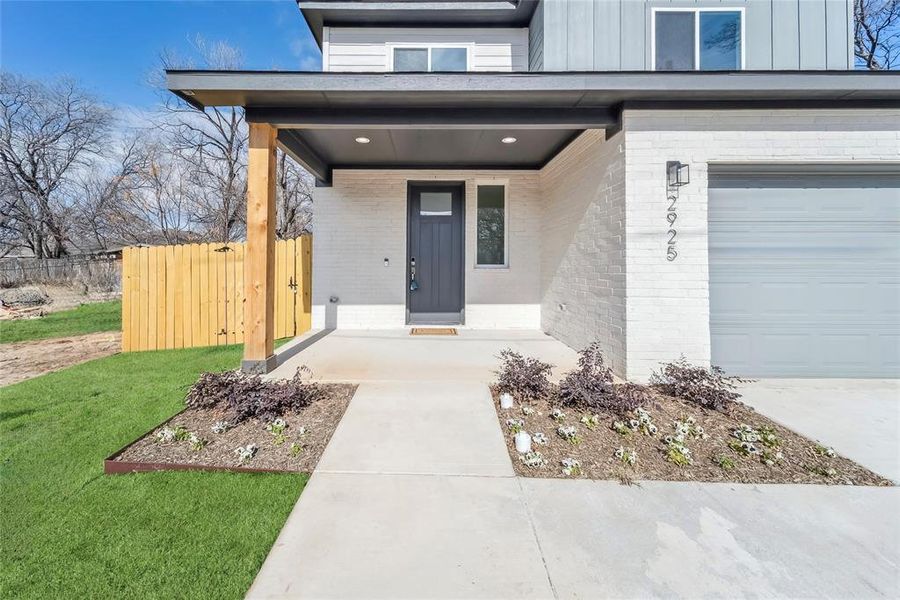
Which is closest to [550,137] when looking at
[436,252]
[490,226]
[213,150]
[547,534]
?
[490,226]

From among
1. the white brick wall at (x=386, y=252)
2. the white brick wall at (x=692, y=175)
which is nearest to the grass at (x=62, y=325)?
the white brick wall at (x=386, y=252)

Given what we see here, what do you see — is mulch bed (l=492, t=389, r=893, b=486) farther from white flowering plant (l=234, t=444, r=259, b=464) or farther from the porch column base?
the porch column base

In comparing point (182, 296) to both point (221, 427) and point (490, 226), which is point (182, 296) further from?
point (490, 226)

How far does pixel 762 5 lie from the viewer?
17.0 feet

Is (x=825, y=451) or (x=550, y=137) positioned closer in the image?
(x=825, y=451)

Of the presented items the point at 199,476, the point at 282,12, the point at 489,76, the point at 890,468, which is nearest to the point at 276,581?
the point at 199,476

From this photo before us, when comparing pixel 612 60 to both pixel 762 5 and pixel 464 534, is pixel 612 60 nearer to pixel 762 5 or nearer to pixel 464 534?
pixel 762 5

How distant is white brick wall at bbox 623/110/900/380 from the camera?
4.11 meters

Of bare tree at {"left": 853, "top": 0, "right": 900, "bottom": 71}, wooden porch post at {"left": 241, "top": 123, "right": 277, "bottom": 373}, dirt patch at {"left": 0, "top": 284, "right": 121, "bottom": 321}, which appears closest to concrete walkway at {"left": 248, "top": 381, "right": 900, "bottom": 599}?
wooden porch post at {"left": 241, "top": 123, "right": 277, "bottom": 373}

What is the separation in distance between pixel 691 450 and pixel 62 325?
1125 cm

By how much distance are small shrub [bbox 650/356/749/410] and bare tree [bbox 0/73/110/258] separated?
70.1 ft

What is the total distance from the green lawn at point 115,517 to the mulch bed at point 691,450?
5.16 ft

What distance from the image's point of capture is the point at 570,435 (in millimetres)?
2791

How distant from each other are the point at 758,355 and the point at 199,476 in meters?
5.29
